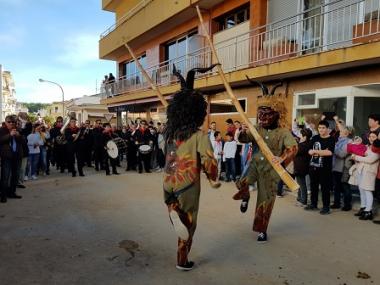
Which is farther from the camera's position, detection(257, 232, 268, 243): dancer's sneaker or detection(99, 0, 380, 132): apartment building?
detection(99, 0, 380, 132): apartment building

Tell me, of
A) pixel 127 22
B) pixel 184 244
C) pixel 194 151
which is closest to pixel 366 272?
pixel 184 244

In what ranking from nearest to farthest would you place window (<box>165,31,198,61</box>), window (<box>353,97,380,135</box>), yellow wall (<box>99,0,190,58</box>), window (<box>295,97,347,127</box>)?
1. window (<box>353,97,380,135</box>)
2. window (<box>295,97,347,127</box>)
3. yellow wall (<box>99,0,190,58</box>)
4. window (<box>165,31,198,61</box>)

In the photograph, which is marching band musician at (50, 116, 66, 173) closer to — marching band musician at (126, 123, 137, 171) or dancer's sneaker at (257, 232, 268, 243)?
marching band musician at (126, 123, 137, 171)

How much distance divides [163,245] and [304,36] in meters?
8.15

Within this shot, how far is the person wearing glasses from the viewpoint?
8.45 m

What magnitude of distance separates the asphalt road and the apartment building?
11.5 ft

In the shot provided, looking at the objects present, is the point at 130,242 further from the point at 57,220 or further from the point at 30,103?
the point at 30,103

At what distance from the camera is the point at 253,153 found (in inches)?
231

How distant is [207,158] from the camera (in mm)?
4309

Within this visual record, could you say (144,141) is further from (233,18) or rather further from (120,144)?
(233,18)

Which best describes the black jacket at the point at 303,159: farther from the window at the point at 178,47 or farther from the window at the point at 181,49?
the window at the point at 178,47

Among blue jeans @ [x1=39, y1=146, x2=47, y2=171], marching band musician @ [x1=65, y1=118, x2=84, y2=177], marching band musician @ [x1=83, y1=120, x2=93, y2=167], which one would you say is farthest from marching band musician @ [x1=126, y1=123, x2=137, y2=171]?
blue jeans @ [x1=39, y1=146, x2=47, y2=171]

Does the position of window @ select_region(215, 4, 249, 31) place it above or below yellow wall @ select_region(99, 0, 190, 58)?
below

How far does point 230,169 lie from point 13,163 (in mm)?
5729
